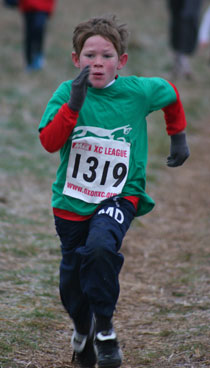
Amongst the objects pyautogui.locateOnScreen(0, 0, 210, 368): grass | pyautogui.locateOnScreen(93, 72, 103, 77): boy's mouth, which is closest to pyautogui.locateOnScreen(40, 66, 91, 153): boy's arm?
pyautogui.locateOnScreen(93, 72, 103, 77): boy's mouth

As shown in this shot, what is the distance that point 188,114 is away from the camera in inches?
434

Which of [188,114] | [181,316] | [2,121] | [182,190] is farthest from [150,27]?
[181,316]

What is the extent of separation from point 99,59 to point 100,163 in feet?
1.67

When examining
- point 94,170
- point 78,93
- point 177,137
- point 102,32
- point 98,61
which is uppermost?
point 102,32

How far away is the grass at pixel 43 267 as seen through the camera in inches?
143

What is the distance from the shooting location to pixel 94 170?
3184 millimetres

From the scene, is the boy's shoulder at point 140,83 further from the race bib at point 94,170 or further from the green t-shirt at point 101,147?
the race bib at point 94,170

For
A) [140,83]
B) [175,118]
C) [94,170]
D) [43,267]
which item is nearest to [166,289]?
[43,267]

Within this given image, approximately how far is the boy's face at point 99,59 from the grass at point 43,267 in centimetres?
154

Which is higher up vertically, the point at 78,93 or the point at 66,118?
the point at 78,93

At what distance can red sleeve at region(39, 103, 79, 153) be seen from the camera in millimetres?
2936

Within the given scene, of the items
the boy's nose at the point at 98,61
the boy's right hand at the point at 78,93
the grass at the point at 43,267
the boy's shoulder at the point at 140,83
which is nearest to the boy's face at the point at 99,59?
the boy's nose at the point at 98,61

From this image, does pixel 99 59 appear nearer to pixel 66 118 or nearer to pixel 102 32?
pixel 102 32

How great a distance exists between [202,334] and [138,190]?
1.05 m
